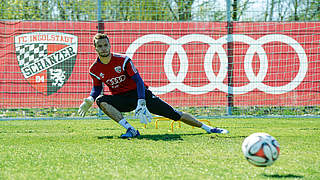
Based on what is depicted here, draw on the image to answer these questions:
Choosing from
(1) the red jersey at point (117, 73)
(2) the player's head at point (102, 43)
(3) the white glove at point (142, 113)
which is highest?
(2) the player's head at point (102, 43)

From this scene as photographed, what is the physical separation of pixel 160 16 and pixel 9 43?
13.5 feet

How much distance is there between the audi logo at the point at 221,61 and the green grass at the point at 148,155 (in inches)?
139

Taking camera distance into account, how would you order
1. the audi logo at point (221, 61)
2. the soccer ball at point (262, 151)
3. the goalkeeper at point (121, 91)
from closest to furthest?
the soccer ball at point (262, 151), the goalkeeper at point (121, 91), the audi logo at point (221, 61)

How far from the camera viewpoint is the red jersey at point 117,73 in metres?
6.64

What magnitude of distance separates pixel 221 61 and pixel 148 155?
6.63 meters

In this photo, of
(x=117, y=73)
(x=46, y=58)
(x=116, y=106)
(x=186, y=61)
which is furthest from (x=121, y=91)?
(x=46, y=58)

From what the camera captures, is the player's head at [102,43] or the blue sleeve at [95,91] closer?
the player's head at [102,43]

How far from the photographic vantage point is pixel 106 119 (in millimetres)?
10219

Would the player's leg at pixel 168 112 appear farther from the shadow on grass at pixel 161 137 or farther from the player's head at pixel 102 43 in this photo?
the player's head at pixel 102 43

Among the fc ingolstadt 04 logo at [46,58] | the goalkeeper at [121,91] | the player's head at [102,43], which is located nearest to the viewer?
the player's head at [102,43]

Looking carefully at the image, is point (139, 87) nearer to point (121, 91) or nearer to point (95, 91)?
point (121, 91)

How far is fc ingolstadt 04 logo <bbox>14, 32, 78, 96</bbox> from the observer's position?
10.8 m

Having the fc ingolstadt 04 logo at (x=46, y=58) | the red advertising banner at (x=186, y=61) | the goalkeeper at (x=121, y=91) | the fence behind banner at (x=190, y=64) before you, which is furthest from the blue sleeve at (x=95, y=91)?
the fc ingolstadt 04 logo at (x=46, y=58)

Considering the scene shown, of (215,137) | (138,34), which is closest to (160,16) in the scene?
(138,34)
